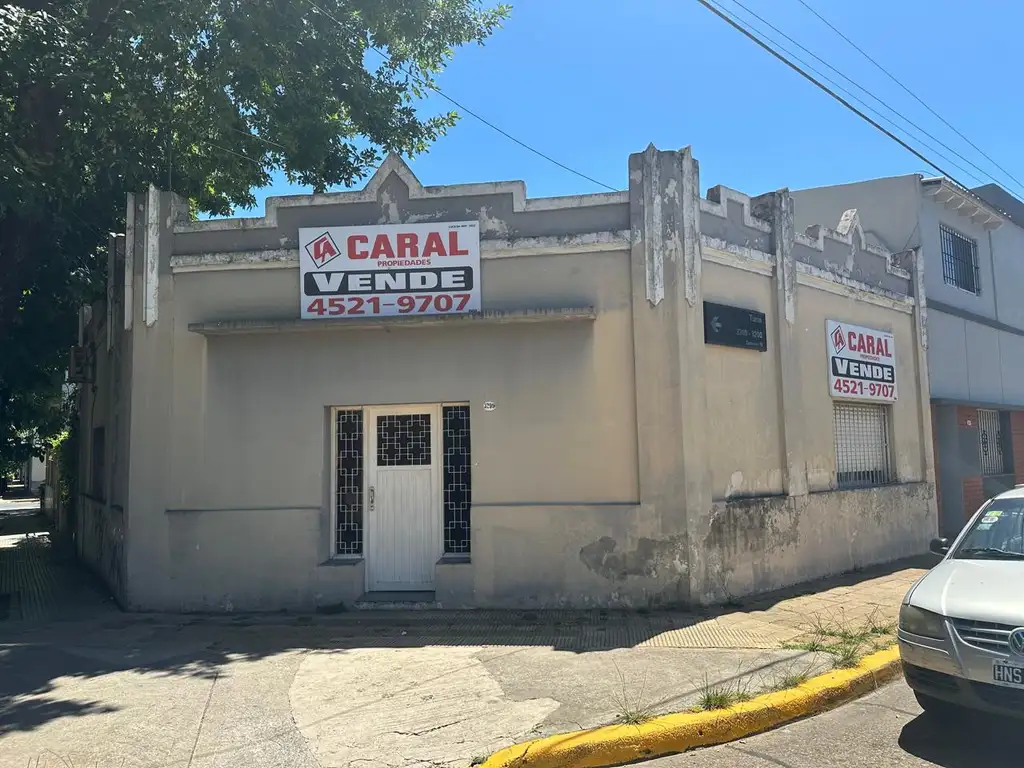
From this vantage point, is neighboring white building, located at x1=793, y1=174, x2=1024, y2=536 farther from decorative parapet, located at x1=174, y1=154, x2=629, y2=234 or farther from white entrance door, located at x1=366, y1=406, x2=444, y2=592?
white entrance door, located at x1=366, y1=406, x2=444, y2=592

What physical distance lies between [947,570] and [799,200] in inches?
484

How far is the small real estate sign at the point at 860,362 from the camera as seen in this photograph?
1111cm

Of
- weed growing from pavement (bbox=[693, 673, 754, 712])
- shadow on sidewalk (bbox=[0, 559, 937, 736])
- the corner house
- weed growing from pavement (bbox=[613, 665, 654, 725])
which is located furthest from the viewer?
the corner house

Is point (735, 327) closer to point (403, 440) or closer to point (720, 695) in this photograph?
point (403, 440)

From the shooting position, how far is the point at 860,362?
38.2 ft

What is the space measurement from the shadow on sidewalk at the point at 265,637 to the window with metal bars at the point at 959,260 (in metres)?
10.0

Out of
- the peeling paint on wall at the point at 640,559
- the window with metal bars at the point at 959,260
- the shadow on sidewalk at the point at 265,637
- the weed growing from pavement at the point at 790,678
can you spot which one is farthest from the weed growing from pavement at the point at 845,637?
the window with metal bars at the point at 959,260

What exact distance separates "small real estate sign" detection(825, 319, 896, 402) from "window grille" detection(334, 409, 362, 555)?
6.76 m

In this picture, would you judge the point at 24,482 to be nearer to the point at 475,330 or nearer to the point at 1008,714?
the point at 475,330

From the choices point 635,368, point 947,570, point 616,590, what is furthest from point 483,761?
point 635,368

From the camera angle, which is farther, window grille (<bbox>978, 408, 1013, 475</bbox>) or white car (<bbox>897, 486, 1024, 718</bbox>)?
window grille (<bbox>978, 408, 1013, 475</bbox>)

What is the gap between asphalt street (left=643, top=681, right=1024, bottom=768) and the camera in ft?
14.5

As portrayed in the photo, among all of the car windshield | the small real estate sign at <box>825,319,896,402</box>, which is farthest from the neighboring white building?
the car windshield

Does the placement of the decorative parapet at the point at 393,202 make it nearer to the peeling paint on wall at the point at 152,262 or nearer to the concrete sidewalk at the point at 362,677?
the peeling paint on wall at the point at 152,262
